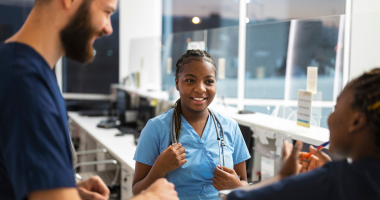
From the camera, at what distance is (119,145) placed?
110 inches

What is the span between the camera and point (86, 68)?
4.75 meters

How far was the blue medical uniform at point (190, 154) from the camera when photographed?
125 cm

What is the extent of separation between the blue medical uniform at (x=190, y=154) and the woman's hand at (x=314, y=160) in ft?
1.23

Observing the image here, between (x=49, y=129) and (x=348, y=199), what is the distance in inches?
25.0

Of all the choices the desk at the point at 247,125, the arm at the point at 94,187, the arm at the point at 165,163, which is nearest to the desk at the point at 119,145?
the desk at the point at 247,125

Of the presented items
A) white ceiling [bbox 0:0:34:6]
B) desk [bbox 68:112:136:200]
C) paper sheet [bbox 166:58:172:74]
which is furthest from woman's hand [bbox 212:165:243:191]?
white ceiling [bbox 0:0:34:6]

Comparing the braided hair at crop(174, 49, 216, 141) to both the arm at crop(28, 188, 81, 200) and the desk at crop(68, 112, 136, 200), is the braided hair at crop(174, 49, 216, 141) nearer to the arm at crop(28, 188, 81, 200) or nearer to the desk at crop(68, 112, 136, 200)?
the arm at crop(28, 188, 81, 200)

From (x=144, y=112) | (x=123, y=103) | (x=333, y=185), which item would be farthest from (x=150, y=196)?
(x=123, y=103)

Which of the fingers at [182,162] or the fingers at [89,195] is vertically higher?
the fingers at [182,162]

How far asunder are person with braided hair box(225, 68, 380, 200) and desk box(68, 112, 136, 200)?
160 cm

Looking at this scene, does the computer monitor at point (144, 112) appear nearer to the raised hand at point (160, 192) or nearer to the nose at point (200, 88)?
the nose at point (200, 88)

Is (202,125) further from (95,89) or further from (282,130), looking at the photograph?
(95,89)

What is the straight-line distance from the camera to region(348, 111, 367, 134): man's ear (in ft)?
2.21

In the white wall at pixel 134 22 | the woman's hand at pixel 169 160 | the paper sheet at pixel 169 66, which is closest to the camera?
the woman's hand at pixel 169 160
